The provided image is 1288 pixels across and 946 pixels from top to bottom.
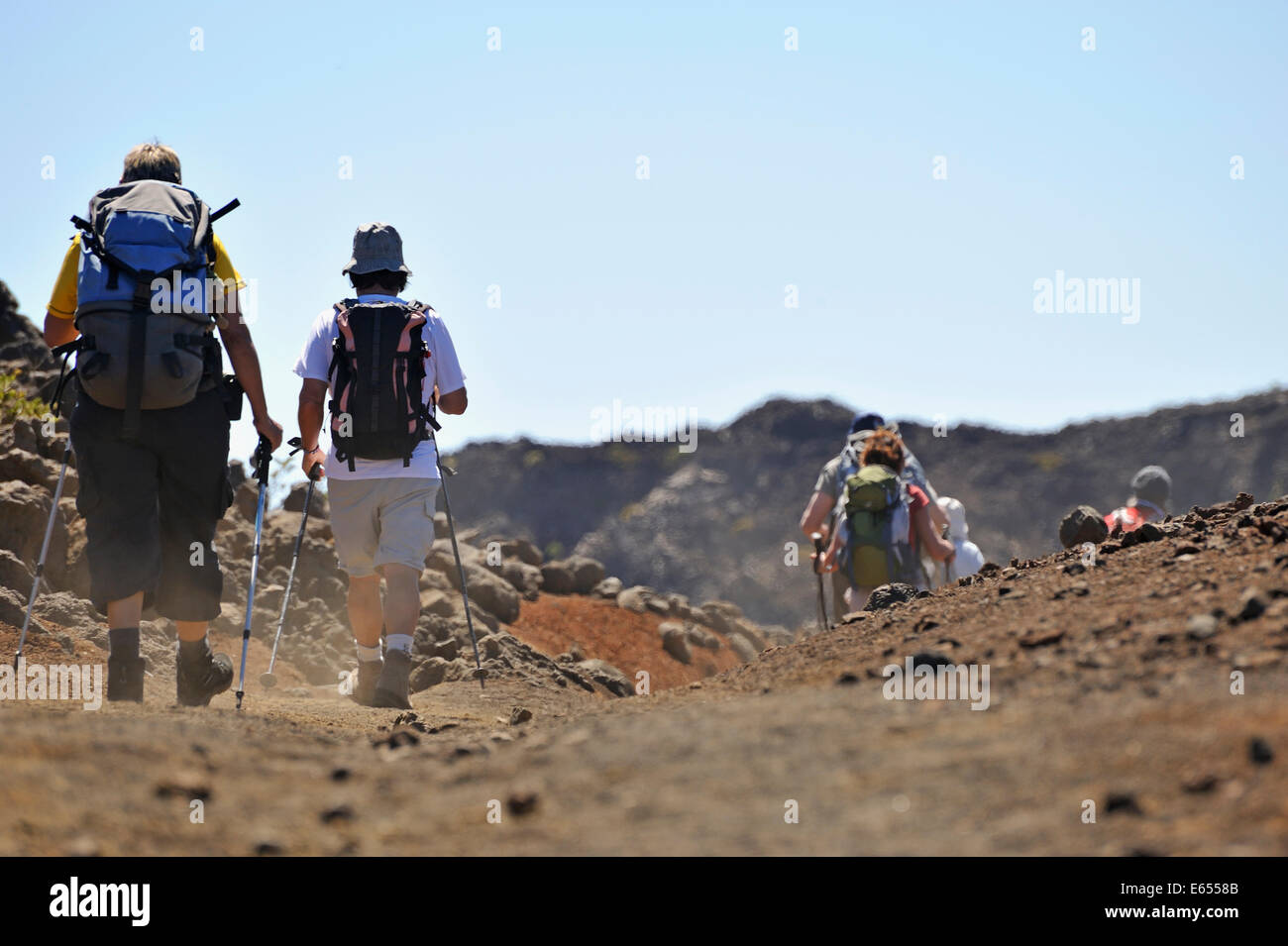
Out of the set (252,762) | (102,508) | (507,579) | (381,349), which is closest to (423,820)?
(252,762)

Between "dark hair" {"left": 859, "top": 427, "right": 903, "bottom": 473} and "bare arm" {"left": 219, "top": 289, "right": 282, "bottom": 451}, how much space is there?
13.5 feet

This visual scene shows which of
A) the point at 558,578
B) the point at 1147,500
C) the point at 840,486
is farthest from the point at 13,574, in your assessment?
the point at 558,578

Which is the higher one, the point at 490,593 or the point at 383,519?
the point at 490,593

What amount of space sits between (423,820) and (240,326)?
148 inches

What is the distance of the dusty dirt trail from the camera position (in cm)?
300

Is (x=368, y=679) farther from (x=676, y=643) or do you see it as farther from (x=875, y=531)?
(x=676, y=643)

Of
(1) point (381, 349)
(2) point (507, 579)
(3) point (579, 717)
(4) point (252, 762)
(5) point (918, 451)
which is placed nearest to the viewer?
(4) point (252, 762)

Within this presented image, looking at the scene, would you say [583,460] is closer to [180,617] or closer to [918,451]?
[918,451]

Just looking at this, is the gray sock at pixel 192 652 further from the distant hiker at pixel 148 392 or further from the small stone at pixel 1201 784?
the small stone at pixel 1201 784

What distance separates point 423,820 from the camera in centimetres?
333

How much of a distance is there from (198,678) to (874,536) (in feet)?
13.7

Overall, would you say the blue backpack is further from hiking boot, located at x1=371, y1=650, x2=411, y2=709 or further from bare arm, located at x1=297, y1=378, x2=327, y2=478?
hiking boot, located at x1=371, y1=650, x2=411, y2=709

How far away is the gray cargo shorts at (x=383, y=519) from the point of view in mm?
7219

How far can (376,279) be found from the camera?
7410 mm
